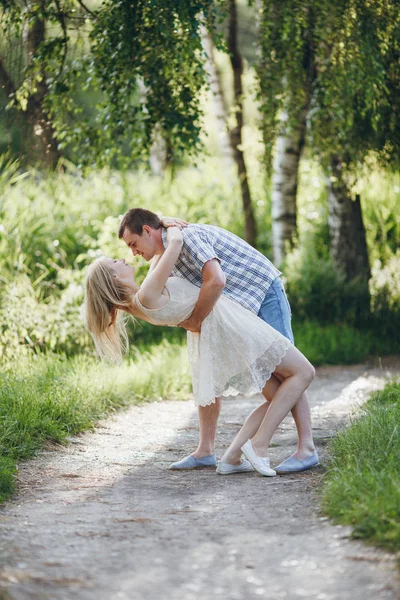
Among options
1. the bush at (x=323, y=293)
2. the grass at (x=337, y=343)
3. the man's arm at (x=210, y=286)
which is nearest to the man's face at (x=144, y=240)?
the man's arm at (x=210, y=286)

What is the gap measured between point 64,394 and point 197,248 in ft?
7.09

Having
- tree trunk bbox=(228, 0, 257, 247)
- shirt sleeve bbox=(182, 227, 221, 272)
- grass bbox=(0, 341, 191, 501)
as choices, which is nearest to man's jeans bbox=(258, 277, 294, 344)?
shirt sleeve bbox=(182, 227, 221, 272)

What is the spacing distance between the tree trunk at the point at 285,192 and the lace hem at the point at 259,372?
6370 millimetres

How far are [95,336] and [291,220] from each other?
6.85 meters

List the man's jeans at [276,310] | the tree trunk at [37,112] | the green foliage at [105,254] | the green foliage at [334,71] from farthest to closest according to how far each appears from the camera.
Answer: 1. the green foliage at [105,254]
2. the green foliage at [334,71]
3. the tree trunk at [37,112]
4. the man's jeans at [276,310]

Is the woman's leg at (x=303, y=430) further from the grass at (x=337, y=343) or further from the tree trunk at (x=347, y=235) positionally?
the tree trunk at (x=347, y=235)

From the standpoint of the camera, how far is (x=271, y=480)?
4781mm

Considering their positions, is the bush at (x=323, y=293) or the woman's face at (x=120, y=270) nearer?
the woman's face at (x=120, y=270)

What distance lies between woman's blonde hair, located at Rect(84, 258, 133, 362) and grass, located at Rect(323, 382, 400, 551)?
152 cm

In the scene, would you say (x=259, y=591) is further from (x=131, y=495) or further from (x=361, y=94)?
(x=361, y=94)

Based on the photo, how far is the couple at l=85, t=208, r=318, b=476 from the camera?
4.78m

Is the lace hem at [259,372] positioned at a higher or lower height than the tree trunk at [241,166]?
lower

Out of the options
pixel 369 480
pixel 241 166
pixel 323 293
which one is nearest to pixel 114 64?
pixel 369 480

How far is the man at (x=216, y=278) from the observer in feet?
15.7
